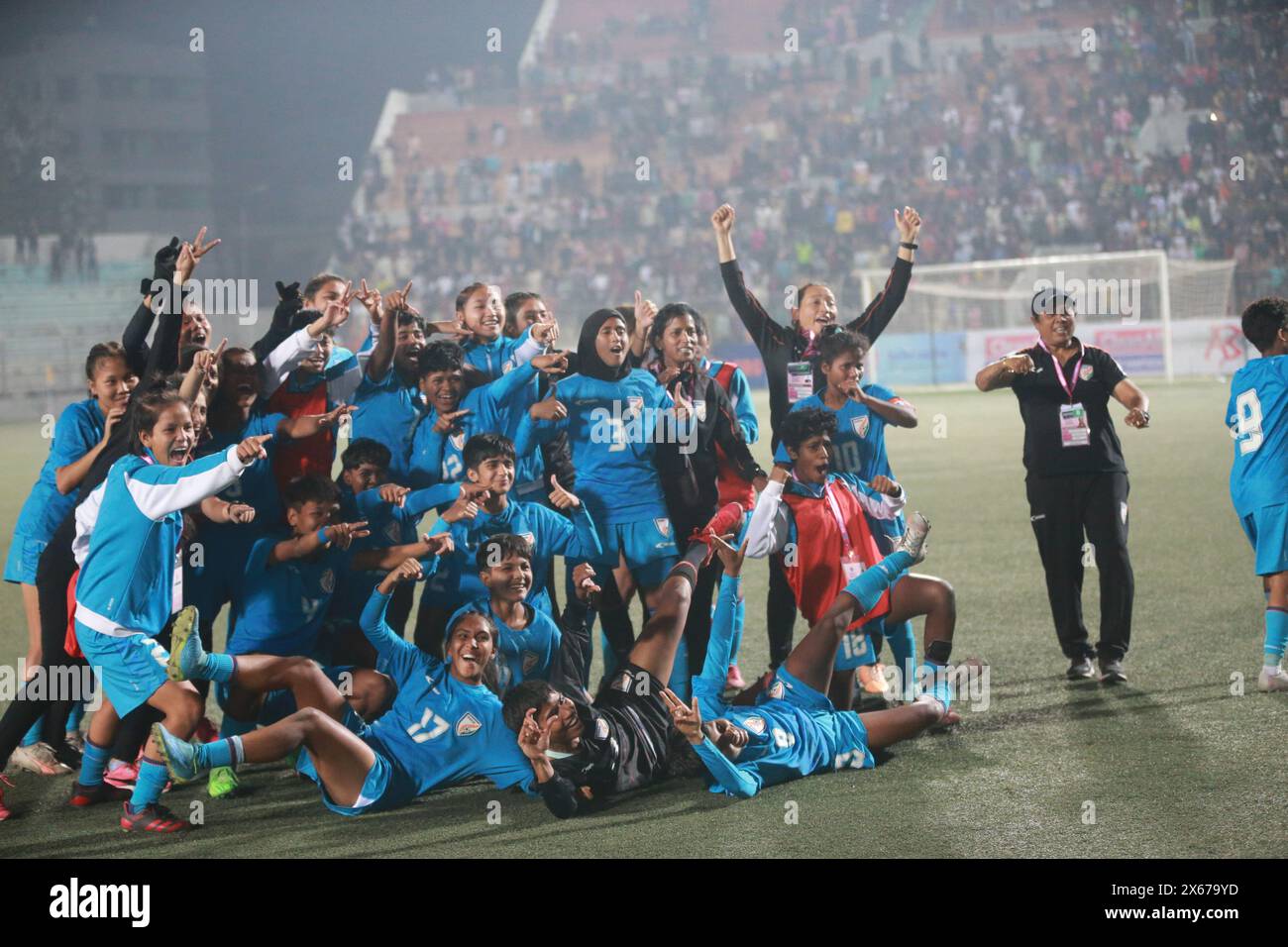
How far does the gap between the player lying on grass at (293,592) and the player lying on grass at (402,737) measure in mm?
250

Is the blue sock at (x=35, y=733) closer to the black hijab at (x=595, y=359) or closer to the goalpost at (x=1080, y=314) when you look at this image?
the black hijab at (x=595, y=359)

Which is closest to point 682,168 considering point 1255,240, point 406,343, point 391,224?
point 391,224

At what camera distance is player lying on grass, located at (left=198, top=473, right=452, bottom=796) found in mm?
5051

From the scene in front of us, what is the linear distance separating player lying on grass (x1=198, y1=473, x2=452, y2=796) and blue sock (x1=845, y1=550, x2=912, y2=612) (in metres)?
1.53

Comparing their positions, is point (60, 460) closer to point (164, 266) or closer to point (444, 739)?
point (164, 266)

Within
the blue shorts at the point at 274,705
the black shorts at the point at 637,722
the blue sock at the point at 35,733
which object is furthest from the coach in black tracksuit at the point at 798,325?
the blue sock at the point at 35,733

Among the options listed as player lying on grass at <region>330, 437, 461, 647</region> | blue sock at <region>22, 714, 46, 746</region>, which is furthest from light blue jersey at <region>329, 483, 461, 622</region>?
blue sock at <region>22, 714, 46, 746</region>

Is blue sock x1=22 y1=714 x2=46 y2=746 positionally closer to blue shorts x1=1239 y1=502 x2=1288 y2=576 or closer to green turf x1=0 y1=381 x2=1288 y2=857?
green turf x1=0 y1=381 x2=1288 y2=857

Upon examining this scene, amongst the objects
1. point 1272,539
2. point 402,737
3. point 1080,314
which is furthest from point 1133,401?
point 1080,314

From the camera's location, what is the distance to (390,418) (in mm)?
6004

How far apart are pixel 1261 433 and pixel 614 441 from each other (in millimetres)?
2726

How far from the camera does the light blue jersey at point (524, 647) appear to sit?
16.5 ft

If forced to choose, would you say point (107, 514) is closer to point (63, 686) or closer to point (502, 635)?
point (63, 686)

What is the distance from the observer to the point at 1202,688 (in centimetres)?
580
